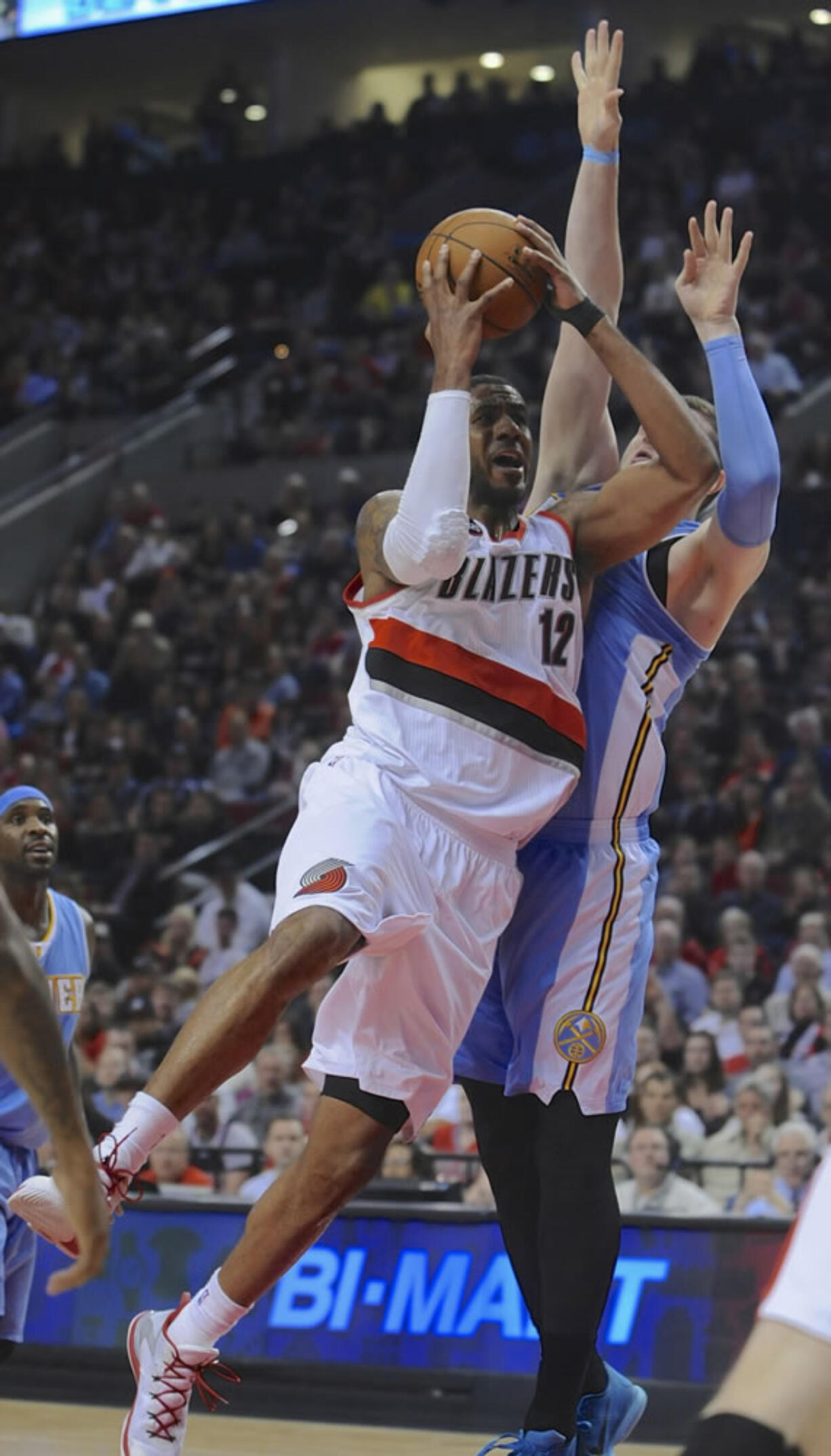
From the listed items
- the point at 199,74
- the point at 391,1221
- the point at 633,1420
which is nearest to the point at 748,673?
the point at 391,1221

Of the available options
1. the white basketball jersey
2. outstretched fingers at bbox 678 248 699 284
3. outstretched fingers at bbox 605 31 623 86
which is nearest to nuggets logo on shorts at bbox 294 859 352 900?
the white basketball jersey

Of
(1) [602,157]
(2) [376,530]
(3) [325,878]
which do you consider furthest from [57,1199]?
(1) [602,157]

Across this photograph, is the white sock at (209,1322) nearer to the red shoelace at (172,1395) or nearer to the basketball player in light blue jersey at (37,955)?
Result: the red shoelace at (172,1395)

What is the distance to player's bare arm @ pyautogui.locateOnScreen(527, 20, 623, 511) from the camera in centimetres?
493

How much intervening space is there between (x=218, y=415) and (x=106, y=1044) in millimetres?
11303

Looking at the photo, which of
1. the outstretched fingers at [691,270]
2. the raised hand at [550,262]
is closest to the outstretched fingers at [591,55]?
the outstretched fingers at [691,270]

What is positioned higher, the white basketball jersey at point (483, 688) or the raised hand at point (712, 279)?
the raised hand at point (712, 279)

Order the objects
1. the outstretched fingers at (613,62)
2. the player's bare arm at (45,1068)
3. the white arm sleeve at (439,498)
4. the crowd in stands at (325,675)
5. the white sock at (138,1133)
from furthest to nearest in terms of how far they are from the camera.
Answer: the crowd in stands at (325,675), the outstretched fingers at (613,62), the white arm sleeve at (439,498), the white sock at (138,1133), the player's bare arm at (45,1068)

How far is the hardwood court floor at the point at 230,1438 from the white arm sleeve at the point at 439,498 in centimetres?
331

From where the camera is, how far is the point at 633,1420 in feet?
15.2

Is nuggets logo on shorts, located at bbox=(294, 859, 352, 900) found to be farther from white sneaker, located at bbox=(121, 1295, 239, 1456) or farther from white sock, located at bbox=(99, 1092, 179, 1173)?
white sneaker, located at bbox=(121, 1295, 239, 1456)

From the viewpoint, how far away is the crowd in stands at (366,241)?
1800cm

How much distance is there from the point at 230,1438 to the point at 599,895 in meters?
3.23

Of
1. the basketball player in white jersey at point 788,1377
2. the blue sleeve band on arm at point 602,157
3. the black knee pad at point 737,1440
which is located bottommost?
the black knee pad at point 737,1440
